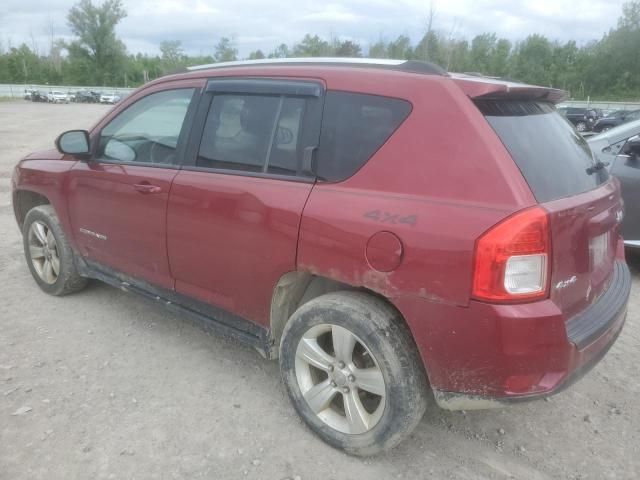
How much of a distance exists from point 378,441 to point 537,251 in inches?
44.7

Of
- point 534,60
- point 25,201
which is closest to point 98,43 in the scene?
point 534,60

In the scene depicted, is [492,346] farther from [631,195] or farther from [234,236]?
[631,195]

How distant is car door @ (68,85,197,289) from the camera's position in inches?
131

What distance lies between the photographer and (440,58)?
5941cm

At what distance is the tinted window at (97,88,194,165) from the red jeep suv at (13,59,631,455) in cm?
2

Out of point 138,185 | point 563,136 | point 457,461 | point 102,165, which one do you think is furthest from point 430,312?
point 102,165

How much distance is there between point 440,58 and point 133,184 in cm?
6094

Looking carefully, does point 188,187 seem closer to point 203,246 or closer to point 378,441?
point 203,246

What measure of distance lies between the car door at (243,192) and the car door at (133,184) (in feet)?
0.52

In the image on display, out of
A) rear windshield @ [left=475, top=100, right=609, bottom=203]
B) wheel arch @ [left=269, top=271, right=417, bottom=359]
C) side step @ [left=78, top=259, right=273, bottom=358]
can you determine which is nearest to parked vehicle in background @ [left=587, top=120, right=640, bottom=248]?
rear windshield @ [left=475, top=100, right=609, bottom=203]

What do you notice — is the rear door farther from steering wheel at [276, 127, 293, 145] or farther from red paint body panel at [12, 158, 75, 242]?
red paint body panel at [12, 158, 75, 242]

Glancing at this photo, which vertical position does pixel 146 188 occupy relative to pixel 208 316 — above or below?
above

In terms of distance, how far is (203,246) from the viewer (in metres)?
3.07

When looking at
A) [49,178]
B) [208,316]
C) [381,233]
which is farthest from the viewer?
[49,178]
